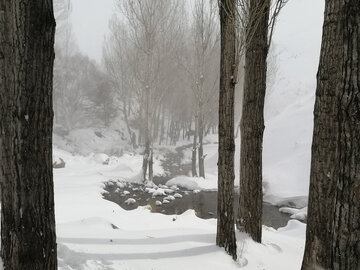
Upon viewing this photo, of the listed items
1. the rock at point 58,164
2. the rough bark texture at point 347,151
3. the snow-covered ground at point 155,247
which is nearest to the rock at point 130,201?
the snow-covered ground at point 155,247

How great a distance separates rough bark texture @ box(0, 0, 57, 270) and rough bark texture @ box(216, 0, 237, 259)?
2.65 meters

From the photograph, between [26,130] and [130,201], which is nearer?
[26,130]

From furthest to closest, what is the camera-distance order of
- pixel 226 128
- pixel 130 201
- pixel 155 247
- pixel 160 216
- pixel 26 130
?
pixel 130 201 < pixel 160 216 < pixel 155 247 < pixel 226 128 < pixel 26 130

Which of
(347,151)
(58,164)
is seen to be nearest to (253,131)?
(347,151)

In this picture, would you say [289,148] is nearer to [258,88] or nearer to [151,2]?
[151,2]

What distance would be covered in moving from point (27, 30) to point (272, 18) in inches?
175

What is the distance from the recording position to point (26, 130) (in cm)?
240

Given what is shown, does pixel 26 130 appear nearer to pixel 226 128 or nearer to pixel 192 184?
pixel 226 128

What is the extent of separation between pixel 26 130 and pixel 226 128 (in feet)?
9.37

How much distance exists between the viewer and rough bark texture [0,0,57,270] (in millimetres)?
2365

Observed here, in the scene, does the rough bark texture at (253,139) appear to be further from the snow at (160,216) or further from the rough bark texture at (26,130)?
the rough bark texture at (26,130)

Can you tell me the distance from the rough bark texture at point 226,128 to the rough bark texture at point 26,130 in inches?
104

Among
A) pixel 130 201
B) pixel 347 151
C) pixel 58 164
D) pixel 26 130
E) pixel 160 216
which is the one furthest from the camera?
pixel 58 164

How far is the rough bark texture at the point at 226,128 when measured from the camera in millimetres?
4543
